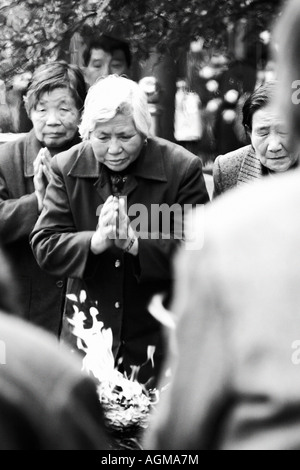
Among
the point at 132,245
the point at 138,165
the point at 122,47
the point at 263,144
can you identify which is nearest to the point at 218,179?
the point at 263,144

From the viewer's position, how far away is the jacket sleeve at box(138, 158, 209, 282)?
3740 millimetres

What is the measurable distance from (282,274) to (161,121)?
5.08m

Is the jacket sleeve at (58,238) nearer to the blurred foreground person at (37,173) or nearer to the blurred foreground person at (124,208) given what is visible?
the blurred foreground person at (124,208)

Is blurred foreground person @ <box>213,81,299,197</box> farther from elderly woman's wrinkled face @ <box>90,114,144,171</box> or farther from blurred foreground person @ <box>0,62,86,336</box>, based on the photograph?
blurred foreground person @ <box>0,62,86,336</box>

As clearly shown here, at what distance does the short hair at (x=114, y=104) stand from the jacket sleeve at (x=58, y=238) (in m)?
0.25

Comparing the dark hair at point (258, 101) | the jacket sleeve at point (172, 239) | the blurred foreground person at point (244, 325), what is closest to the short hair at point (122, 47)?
the dark hair at point (258, 101)

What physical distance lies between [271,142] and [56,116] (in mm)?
904

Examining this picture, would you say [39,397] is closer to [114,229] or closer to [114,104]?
[114,229]

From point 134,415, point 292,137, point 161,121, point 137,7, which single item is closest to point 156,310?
point 134,415

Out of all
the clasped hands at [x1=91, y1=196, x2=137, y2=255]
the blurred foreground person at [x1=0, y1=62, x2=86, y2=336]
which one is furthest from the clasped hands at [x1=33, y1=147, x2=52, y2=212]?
the clasped hands at [x1=91, y1=196, x2=137, y2=255]

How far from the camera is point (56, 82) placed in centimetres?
433

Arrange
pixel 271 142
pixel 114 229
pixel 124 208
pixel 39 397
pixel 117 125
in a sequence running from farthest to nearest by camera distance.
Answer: pixel 271 142 < pixel 117 125 < pixel 124 208 < pixel 114 229 < pixel 39 397

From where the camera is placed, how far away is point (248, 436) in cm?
150

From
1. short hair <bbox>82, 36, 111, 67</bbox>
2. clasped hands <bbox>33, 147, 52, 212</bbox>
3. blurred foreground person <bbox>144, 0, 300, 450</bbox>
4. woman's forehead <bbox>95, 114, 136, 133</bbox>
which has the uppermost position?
blurred foreground person <bbox>144, 0, 300, 450</bbox>
